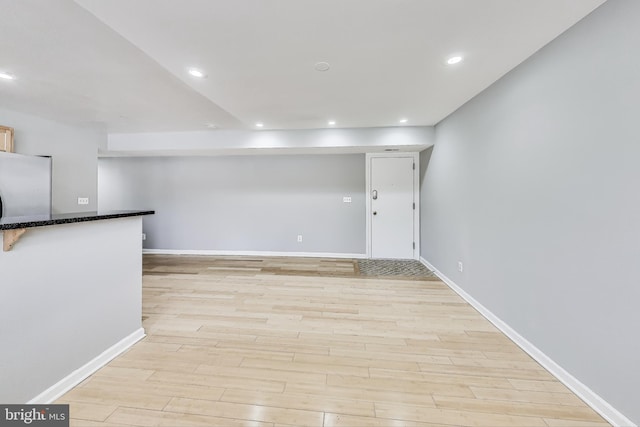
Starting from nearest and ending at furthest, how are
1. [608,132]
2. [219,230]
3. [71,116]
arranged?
[608,132], [71,116], [219,230]

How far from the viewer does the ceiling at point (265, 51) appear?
1.46 meters

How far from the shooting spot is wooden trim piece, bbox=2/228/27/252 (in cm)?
125

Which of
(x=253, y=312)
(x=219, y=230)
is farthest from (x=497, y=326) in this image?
(x=219, y=230)

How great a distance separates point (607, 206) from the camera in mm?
1387

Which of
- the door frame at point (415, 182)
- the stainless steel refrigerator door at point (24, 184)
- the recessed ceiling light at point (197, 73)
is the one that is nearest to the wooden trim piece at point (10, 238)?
the recessed ceiling light at point (197, 73)

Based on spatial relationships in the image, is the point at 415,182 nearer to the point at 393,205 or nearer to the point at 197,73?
the point at 393,205

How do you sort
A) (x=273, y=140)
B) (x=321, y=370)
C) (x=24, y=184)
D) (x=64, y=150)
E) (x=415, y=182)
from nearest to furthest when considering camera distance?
(x=321, y=370) < (x=24, y=184) < (x=64, y=150) < (x=273, y=140) < (x=415, y=182)

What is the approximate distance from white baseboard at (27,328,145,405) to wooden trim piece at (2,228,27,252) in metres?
0.88

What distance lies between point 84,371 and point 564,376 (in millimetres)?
3221

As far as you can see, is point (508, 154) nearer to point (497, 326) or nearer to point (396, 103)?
point (396, 103)

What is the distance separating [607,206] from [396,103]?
2130 mm

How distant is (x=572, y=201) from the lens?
1598 millimetres

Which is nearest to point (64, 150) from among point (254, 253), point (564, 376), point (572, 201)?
point (254, 253)

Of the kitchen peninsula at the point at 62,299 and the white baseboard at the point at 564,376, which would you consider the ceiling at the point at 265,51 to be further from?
the white baseboard at the point at 564,376
